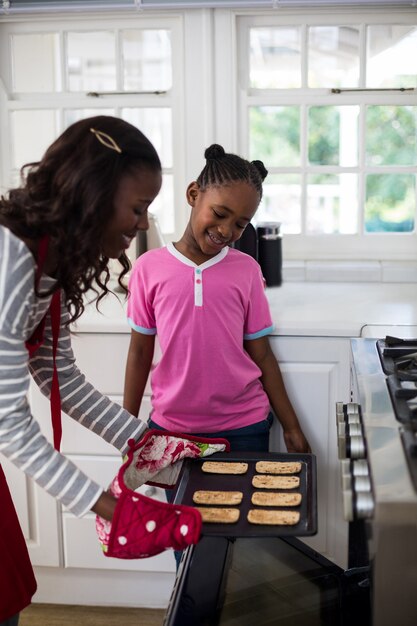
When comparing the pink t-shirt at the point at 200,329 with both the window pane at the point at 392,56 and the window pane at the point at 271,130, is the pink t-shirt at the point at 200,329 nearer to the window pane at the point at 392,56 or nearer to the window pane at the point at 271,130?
the window pane at the point at 271,130

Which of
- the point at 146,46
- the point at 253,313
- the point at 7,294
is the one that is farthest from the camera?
the point at 146,46

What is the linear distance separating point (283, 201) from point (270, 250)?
39cm

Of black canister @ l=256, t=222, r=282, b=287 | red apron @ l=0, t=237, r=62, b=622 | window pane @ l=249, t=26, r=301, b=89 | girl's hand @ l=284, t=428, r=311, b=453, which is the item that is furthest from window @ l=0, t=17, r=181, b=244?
red apron @ l=0, t=237, r=62, b=622

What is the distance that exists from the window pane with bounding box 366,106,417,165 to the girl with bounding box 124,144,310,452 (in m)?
0.91

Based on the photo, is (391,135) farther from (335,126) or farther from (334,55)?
(334,55)

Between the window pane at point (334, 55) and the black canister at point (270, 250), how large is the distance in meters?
0.55

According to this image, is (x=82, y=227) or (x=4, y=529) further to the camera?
(x=4, y=529)

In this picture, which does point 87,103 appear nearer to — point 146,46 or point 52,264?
point 52,264

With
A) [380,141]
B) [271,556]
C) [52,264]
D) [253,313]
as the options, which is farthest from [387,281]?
[52,264]

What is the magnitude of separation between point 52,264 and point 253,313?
2.28ft

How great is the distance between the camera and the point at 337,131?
8.30 ft

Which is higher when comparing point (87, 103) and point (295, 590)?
point (87, 103)

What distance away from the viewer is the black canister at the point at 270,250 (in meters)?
2.27

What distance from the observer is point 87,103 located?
253cm
